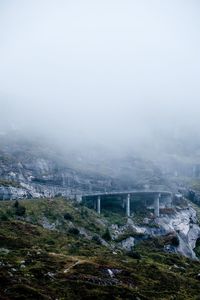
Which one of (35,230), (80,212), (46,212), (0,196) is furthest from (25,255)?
(0,196)

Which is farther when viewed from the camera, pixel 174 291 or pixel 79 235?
pixel 79 235

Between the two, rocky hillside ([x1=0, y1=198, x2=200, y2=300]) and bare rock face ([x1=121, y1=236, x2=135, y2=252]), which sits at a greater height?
rocky hillside ([x1=0, y1=198, x2=200, y2=300])

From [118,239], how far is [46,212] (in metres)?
24.4

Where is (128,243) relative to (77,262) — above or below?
below

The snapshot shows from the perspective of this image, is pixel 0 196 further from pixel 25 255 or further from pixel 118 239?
pixel 25 255

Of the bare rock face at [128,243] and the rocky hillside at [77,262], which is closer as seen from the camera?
the rocky hillside at [77,262]

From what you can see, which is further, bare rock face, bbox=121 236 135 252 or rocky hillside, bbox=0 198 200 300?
bare rock face, bbox=121 236 135 252

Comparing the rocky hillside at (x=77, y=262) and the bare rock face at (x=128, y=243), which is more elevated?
the rocky hillside at (x=77, y=262)

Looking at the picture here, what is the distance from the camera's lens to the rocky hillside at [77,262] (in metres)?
74.5

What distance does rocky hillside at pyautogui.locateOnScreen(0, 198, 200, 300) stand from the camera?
244 ft

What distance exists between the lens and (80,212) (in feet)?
579

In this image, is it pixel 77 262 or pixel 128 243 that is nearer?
pixel 77 262

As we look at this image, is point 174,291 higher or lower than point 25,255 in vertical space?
lower

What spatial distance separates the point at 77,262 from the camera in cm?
9456
